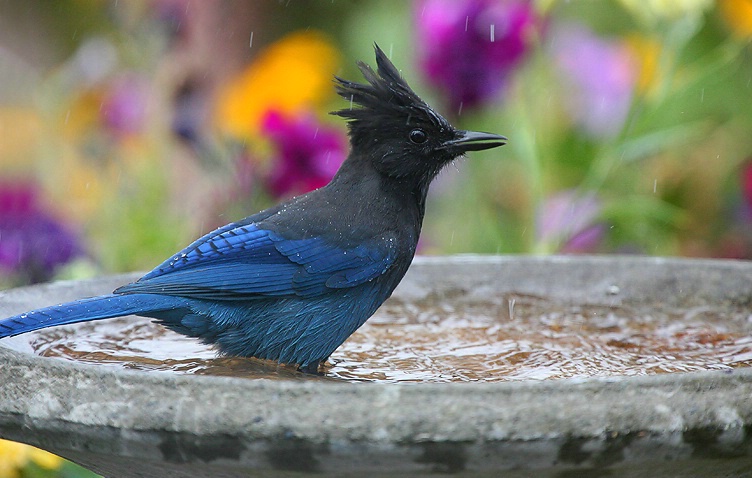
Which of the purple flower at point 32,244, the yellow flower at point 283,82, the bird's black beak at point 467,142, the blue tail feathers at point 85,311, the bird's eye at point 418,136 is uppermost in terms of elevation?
the yellow flower at point 283,82

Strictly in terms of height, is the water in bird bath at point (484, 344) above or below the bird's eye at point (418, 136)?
below

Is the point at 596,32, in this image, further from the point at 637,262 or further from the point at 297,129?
the point at 637,262

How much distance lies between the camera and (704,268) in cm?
315

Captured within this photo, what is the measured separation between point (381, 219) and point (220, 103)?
13.8 ft

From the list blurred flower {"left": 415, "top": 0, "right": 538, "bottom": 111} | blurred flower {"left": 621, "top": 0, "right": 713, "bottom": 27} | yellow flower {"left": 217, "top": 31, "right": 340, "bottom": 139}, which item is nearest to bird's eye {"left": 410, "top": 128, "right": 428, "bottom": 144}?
blurred flower {"left": 415, "top": 0, "right": 538, "bottom": 111}

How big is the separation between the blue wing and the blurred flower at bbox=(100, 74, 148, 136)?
10.7 feet

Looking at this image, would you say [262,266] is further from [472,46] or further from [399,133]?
[472,46]

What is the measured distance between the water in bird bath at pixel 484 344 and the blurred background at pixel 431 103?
0.71 metres

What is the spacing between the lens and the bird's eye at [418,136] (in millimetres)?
2986

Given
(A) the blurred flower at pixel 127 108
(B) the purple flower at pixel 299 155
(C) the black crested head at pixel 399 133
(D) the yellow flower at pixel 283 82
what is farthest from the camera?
(D) the yellow flower at pixel 283 82

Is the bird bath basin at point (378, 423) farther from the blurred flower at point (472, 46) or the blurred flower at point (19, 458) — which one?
the blurred flower at point (472, 46)

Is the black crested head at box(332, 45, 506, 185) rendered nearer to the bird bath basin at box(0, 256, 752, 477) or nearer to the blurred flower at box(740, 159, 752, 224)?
the bird bath basin at box(0, 256, 752, 477)

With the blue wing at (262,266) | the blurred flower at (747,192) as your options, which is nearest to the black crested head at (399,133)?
the blue wing at (262,266)

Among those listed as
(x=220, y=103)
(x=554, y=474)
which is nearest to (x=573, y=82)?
(x=220, y=103)
